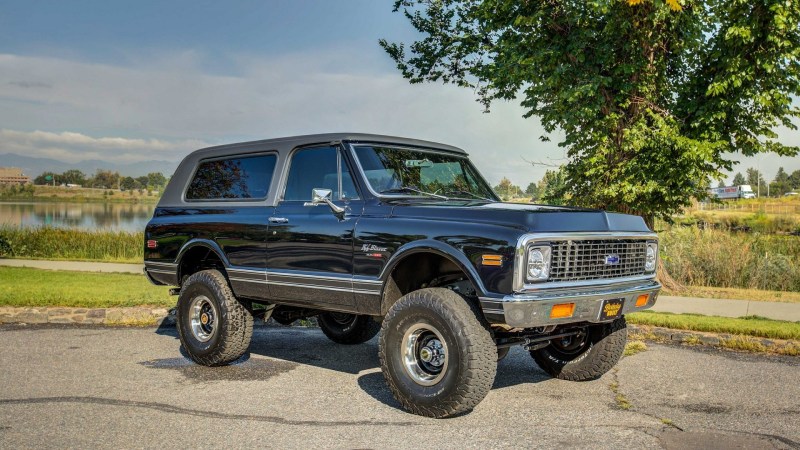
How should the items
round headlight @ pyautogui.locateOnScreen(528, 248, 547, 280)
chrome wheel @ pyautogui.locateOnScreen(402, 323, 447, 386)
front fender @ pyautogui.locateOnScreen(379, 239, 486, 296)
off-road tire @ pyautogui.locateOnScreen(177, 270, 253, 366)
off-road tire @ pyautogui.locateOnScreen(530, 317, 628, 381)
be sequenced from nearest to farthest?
round headlight @ pyautogui.locateOnScreen(528, 248, 547, 280), front fender @ pyautogui.locateOnScreen(379, 239, 486, 296), chrome wheel @ pyautogui.locateOnScreen(402, 323, 447, 386), off-road tire @ pyautogui.locateOnScreen(530, 317, 628, 381), off-road tire @ pyautogui.locateOnScreen(177, 270, 253, 366)

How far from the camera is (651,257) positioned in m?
6.78

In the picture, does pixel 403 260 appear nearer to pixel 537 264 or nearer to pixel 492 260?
pixel 492 260

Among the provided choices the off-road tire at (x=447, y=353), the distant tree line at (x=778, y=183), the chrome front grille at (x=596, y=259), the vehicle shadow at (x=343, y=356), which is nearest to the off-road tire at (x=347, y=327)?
the vehicle shadow at (x=343, y=356)

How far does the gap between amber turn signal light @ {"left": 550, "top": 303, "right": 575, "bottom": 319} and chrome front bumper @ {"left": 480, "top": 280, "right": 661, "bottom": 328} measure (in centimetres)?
3

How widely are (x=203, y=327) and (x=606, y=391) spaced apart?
13.7ft

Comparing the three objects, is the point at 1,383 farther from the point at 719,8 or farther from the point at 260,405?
the point at 719,8

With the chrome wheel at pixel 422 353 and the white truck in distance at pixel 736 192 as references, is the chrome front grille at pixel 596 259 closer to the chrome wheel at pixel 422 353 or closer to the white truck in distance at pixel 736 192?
the chrome wheel at pixel 422 353

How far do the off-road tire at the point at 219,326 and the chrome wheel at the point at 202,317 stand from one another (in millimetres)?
34

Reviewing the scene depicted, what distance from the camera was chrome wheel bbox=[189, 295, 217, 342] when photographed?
7.90 metres

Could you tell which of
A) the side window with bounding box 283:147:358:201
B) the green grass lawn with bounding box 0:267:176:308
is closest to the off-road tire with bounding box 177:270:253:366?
the side window with bounding box 283:147:358:201

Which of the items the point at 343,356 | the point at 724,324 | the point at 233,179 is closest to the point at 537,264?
the point at 343,356

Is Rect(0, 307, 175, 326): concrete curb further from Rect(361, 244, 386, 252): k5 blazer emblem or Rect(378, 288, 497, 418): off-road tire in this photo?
Rect(378, 288, 497, 418): off-road tire

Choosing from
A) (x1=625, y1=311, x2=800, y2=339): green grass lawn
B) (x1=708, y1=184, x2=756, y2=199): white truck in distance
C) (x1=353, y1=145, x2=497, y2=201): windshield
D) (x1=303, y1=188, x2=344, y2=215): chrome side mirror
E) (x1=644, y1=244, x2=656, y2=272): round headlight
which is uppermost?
(x1=708, y1=184, x2=756, y2=199): white truck in distance

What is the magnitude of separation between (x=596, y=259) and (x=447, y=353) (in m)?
1.48
